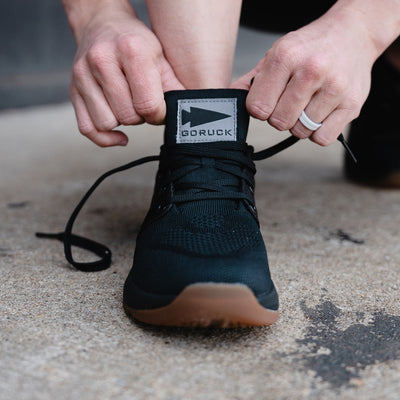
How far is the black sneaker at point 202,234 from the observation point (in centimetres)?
56

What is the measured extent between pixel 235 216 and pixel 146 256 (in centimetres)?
15

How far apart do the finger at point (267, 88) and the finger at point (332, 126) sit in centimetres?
9

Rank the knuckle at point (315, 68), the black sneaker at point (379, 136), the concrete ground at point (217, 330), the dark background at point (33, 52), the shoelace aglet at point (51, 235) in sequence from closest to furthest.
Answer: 1. the concrete ground at point (217, 330)
2. the knuckle at point (315, 68)
3. the shoelace aglet at point (51, 235)
4. the black sneaker at point (379, 136)
5. the dark background at point (33, 52)

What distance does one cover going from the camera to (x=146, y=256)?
2.16 ft

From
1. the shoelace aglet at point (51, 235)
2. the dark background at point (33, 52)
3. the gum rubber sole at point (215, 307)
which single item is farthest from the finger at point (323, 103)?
the dark background at point (33, 52)

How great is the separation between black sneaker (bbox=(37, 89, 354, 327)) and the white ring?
80 millimetres

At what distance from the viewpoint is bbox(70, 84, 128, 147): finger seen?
0.83 metres

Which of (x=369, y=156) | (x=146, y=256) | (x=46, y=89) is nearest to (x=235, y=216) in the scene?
(x=146, y=256)

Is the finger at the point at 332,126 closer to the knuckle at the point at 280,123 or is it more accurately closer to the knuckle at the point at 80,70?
the knuckle at the point at 280,123

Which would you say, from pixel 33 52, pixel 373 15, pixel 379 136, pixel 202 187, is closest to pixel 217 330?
pixel 202 187

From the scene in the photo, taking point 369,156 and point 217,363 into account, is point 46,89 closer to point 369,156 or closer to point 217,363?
point 369,156

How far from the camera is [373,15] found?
2.63ft

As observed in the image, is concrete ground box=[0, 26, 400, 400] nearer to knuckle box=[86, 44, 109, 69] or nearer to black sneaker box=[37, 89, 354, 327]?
black sneaker box=[37, 89, 354, 327]

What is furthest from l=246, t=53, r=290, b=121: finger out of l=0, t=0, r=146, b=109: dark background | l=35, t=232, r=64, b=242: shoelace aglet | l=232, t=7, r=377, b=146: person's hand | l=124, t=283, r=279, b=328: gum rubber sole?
l=0, t=0, r=146, b=109: dark background
